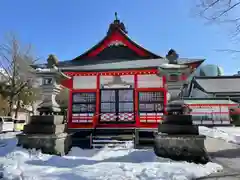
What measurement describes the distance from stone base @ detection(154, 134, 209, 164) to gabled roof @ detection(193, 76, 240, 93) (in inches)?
1138

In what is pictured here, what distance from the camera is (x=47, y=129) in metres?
7.81

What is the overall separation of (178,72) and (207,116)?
2103 cm

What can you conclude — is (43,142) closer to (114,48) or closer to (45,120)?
(45,120)

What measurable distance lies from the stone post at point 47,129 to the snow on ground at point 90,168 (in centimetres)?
36

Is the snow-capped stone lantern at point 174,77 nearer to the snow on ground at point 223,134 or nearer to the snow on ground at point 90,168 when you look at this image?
the snow on ground at point 90,168

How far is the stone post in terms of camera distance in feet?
25.2

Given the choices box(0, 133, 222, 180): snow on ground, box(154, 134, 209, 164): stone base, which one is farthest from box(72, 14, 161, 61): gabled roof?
box(0, 133, 222, 180): snow on ground

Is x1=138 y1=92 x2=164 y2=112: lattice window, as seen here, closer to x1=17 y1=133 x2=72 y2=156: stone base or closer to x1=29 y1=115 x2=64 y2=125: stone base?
x1=29 y1=115 x2=64 y2=125: stone base

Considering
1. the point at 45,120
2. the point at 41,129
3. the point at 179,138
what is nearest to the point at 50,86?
the point at 45,120

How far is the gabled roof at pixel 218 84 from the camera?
33.8 metres

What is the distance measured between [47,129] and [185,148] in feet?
16.8

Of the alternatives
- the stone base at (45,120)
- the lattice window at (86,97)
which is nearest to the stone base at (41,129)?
the stone base at (45,120)

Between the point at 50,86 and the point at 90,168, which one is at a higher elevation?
the point at 50,86

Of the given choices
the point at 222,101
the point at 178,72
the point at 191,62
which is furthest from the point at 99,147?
the point at 222,101
